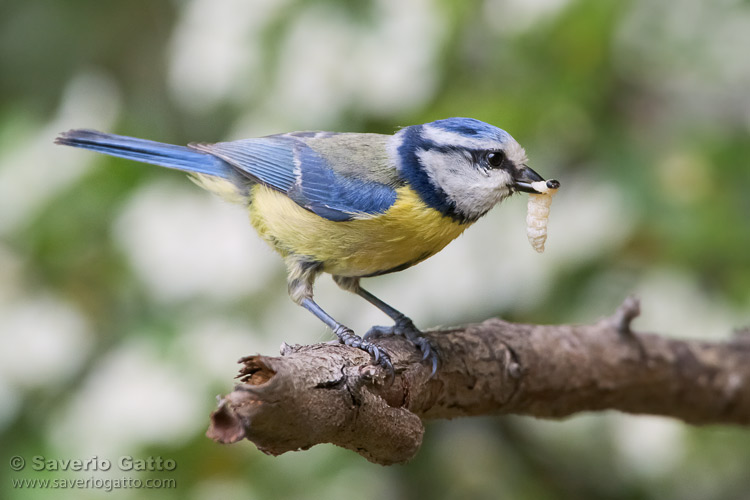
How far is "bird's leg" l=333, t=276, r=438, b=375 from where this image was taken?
183cm

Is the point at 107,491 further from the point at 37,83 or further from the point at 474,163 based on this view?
the point at 37,83

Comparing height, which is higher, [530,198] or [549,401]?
[530,198]

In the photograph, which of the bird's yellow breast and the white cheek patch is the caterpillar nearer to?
the white cheek patch

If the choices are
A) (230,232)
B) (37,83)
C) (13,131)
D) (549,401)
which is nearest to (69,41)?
(37,83)

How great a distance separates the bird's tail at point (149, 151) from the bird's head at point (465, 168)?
59 cm

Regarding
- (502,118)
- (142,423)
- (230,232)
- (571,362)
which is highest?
(502,118)

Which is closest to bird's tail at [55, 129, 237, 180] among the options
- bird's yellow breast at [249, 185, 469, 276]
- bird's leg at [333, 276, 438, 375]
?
bird's yellow breast at [249, 185, 469, 276]

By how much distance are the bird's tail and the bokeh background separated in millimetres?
171

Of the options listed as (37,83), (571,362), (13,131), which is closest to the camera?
(571,362)

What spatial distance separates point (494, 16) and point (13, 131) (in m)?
1.67

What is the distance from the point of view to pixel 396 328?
6.64ft

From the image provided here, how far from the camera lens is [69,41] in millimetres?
3844

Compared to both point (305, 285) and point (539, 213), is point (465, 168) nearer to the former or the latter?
point (539, 213)

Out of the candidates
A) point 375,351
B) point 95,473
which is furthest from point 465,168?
point 95,473
